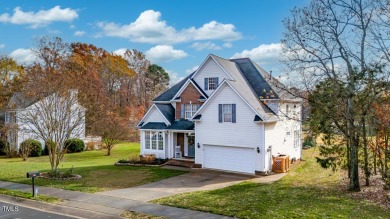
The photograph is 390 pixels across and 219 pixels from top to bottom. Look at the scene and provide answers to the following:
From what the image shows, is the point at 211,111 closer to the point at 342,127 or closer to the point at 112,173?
the point at 112,173

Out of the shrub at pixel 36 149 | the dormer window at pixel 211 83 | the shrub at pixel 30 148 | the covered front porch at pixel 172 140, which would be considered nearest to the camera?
the dormer window at pixel 211 83

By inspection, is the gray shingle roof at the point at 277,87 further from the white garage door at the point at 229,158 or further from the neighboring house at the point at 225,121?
the white garage door at the point at 229,158

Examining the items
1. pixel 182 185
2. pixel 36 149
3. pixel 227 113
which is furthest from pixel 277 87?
pixel 36 149

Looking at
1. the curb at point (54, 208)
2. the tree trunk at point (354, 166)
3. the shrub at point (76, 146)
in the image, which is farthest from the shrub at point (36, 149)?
the tree trunk at point (354, 166)

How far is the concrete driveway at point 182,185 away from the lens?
54.0 feet

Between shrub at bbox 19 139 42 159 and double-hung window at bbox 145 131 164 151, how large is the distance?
653 inches

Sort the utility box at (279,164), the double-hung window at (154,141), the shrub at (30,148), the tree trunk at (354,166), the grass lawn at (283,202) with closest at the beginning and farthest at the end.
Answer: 1. the grass lawn at (283,202)
2. the tree trunk at (354,166)
3. the utility box at (279,164)
4. the double-hung window at (154,141)
5. the shrub at (30,148)

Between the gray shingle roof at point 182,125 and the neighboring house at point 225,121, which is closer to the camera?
the neighboring house at point 225,121

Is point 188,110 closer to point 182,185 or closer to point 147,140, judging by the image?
point 147,140

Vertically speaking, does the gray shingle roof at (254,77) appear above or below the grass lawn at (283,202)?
above

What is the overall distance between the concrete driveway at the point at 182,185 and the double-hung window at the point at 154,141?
5754mm

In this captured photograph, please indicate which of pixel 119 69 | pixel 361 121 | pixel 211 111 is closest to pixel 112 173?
pixel 211 111

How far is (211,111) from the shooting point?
24953mm

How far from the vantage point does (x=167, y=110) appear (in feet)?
98.8
